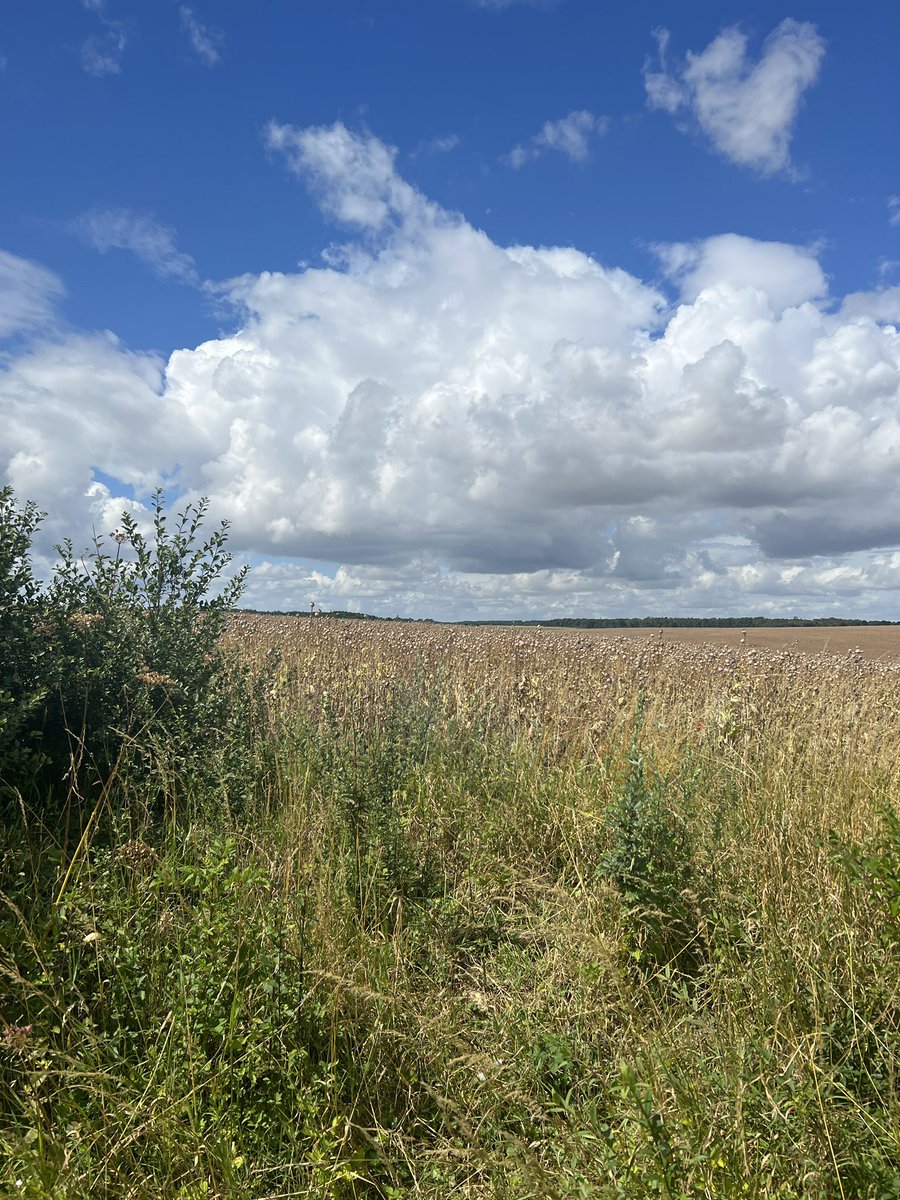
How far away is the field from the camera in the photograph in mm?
2432

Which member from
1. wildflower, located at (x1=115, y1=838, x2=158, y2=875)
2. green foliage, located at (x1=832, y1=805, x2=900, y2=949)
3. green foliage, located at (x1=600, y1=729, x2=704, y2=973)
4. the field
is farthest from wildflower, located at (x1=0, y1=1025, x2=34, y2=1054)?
green foliage, located at (x1=832, y1=805, x2=900, y2=949)

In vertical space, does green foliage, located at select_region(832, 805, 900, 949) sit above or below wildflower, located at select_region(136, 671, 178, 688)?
below

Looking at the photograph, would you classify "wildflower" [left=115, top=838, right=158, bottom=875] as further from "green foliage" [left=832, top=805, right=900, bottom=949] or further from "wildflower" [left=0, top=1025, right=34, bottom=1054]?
"green foliage" [left=832, top=805, right=900, bottom=949]

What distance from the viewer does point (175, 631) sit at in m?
6.32

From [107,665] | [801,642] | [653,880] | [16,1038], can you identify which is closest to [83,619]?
[107,665]

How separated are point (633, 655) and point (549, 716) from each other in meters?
6.15

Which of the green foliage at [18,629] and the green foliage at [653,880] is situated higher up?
the green foliage at [18,629]

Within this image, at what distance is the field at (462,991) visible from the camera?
243cm

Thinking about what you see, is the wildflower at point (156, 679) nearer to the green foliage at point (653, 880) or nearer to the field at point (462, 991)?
the field at point (462, 991)

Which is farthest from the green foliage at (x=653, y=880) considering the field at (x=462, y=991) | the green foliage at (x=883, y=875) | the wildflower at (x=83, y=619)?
the wildflower at (x=83, y=619)

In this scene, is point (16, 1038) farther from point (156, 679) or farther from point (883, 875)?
point (883, 875)

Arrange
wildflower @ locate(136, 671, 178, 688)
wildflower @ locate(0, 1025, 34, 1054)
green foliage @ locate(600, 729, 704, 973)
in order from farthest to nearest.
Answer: wildflower @ locate(136, 671, 178, 688)
green foliage @ locate(600, 729, 704, 973)
wildflower @ locate(0, 1025, 34, 1054)

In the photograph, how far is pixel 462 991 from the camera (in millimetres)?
3582

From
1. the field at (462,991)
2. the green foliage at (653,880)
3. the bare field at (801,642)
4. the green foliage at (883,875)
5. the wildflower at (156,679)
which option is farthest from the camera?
the bare field at (801,642)
